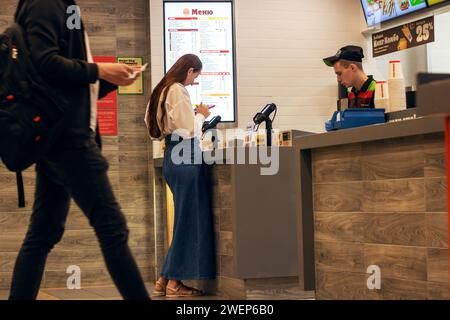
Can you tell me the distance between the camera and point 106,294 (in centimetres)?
629

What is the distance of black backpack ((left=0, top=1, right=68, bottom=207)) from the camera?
2.81 meters

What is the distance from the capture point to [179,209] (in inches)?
221

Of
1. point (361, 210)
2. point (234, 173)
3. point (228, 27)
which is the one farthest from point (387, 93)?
point (228, 27)

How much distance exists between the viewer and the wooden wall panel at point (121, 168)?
704cm

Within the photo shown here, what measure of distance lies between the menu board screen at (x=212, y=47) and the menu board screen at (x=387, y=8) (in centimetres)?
123

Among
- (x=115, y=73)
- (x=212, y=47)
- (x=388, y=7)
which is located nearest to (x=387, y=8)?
(x=388, y=7)

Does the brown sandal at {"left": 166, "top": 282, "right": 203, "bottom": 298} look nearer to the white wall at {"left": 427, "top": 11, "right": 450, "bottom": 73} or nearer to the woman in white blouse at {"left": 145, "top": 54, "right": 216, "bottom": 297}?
the woman in white blouse at {"left": 145, "top": 54, "right": 216, "bottom": 297}

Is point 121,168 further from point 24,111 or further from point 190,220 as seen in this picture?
point 24,111

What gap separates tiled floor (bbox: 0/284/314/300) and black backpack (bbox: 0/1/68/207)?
108 inches

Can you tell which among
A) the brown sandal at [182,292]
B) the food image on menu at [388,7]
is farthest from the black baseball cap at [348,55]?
the brown sandal at [182,292]

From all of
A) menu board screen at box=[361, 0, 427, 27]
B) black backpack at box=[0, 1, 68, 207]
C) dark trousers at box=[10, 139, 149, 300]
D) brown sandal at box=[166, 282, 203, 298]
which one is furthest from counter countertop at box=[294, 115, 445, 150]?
menu board screen at box=[361, 0, 427, 27]

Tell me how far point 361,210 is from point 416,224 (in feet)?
1.61

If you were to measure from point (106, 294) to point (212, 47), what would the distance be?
244 centimetres
